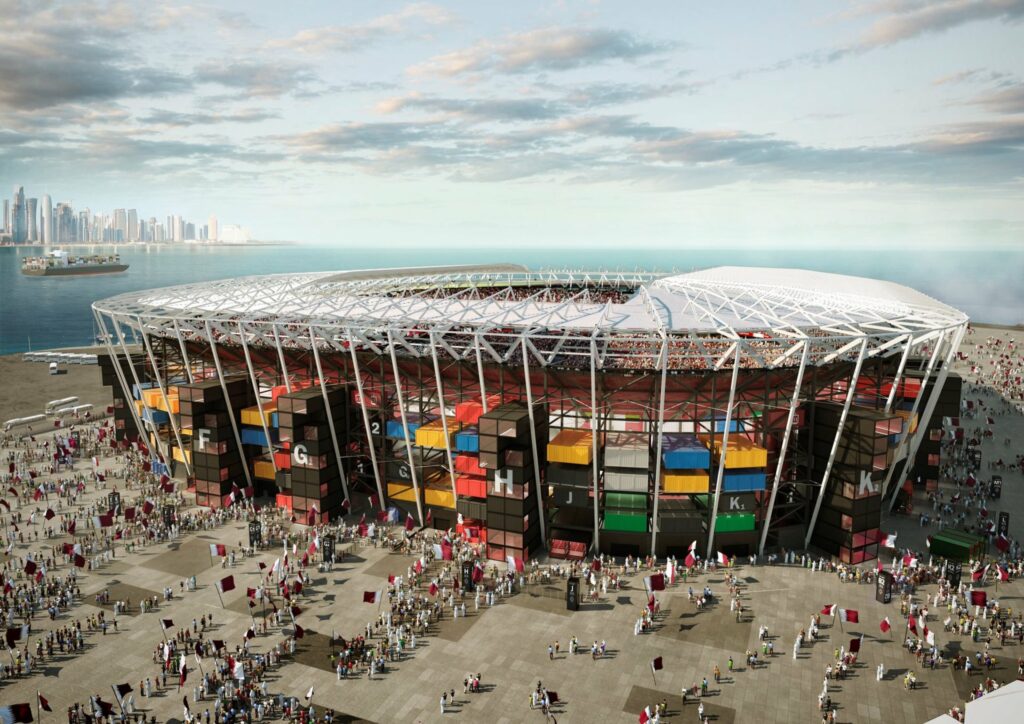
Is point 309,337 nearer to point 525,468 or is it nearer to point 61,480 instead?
point 525,468

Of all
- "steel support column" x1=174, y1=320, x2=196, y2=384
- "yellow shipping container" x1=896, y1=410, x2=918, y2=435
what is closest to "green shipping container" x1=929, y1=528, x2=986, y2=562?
"yellow shipping container" x1=896, y1=410, x2=918, y2=435

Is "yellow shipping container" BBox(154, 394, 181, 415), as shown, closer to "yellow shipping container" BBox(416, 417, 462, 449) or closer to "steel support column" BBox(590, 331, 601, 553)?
"yellow shipping container" BBox(416, 417, 462, 449)

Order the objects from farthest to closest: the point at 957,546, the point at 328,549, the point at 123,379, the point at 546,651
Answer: the point at 123,379
the point at 328,549
the point at 957,546
the point at 546,651

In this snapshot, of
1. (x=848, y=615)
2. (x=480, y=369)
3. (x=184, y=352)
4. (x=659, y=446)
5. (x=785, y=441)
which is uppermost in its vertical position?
(x=480, y=369)

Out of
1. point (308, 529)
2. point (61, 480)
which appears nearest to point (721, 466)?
point (308, 529)

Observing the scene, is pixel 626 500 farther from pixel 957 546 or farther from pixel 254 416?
pixel 254 416

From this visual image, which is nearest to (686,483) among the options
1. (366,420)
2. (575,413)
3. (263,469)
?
(575,413)
